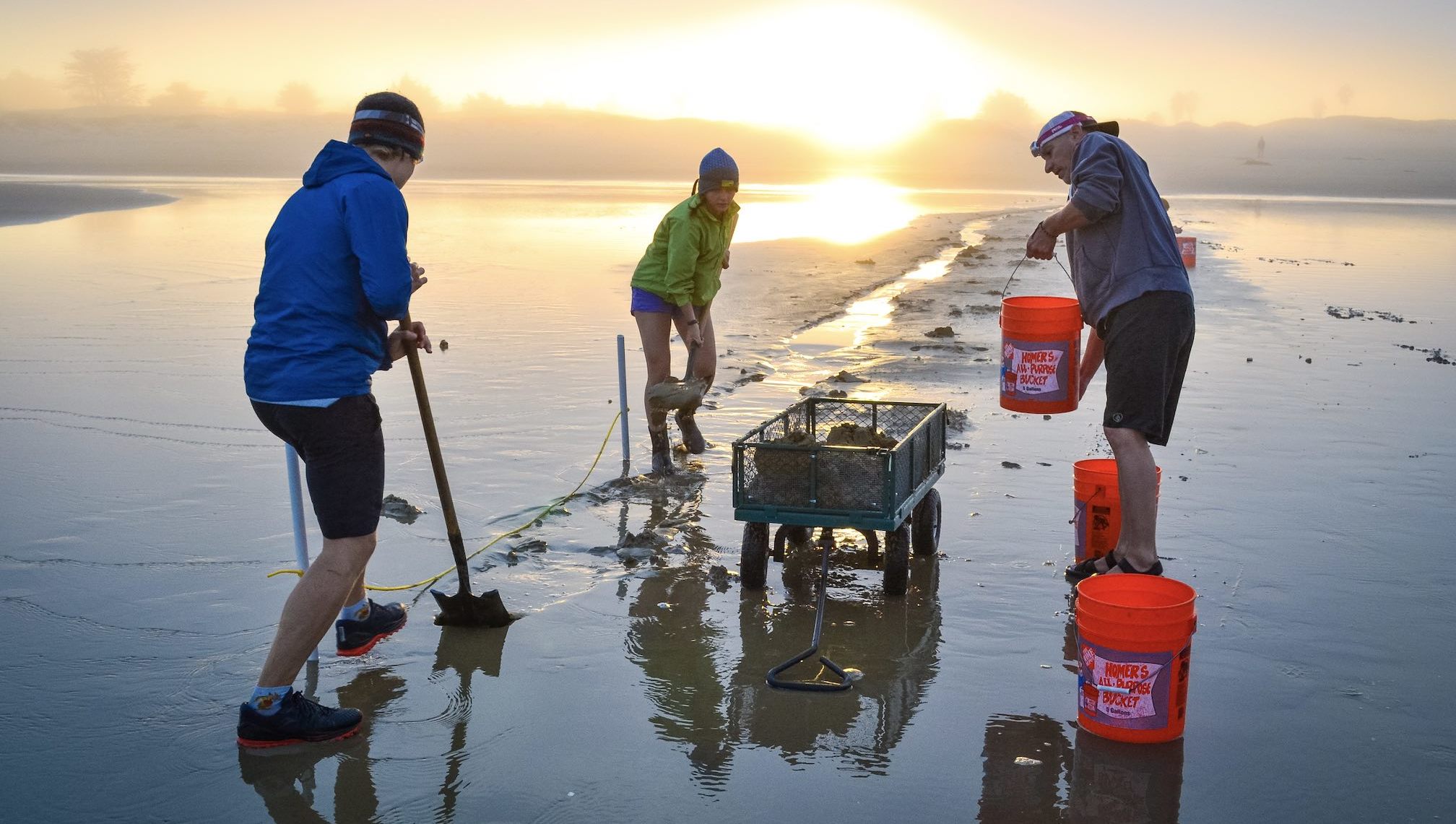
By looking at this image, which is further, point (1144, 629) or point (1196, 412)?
point (1196, 412)

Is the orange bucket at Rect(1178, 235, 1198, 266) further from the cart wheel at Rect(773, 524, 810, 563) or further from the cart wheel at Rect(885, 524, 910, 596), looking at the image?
the cart wheel at Rect(885, 524, 910, 596)

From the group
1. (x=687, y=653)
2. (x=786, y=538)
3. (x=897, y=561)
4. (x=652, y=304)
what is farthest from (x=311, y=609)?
(x=652, y=304)

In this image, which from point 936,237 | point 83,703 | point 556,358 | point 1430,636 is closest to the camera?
point 83,703

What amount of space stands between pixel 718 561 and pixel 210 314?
11.3 metres

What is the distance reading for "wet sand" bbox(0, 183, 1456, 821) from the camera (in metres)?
4.17

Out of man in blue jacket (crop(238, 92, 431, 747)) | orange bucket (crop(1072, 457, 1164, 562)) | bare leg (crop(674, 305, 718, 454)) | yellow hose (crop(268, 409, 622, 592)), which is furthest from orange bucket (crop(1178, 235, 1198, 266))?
man in blue jacket (crop(238, 92, 431, 747))

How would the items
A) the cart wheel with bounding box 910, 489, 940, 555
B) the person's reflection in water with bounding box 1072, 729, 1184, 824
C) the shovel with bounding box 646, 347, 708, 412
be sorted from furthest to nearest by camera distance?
the shovel with bounding box 646, 347, 708, 412 → the cart wheel with bounding box 910, 489, 940, 555 → the person's reflection in water with bounding box 1072, 729, 1184, 824

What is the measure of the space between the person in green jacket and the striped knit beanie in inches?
129

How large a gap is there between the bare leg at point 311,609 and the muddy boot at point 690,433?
4.30 metres

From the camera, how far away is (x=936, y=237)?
105 feet

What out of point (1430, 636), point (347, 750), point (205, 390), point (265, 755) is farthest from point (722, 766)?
point (205, 390)

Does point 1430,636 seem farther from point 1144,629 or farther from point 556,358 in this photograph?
point 556,358

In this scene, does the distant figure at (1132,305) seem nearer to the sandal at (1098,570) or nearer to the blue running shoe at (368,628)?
the sandal at (1098,570)

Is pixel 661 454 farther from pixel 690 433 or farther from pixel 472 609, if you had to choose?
pixel 472 609
